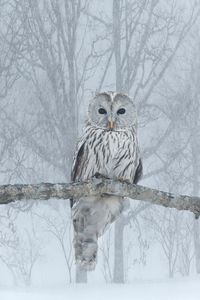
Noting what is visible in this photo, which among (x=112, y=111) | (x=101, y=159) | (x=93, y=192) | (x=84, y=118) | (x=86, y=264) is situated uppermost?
(x=84, y=118)

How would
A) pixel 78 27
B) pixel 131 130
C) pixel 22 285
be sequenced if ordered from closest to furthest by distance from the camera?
pixel 131 130
pixel 22 285
pixel 78 27

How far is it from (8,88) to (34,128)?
32 centimetres

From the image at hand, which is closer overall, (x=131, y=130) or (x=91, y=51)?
(x=131, y=130)

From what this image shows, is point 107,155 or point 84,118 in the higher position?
point 84,118

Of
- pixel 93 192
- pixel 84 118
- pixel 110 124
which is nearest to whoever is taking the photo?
pixel 93 192

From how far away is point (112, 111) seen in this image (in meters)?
1.32

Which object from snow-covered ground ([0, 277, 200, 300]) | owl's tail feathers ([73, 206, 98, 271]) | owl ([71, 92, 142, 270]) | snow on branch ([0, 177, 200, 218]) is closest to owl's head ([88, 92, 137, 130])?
owl ([71, 92, 142, 270])

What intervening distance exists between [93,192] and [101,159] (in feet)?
1.25

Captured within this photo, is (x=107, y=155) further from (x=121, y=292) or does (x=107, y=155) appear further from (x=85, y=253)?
(x=121, y=292)

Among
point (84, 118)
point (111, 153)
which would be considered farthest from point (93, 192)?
point (84, 118)

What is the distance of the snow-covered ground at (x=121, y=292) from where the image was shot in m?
2.84

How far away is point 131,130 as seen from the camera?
1373 mm

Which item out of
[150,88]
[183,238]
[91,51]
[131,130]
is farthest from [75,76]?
[131,130]

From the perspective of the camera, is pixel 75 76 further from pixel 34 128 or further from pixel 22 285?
pixel 22 285
